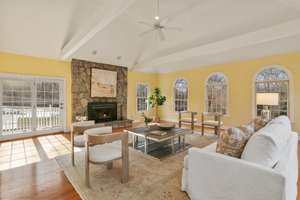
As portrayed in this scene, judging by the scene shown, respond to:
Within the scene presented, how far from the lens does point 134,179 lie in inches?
95.3

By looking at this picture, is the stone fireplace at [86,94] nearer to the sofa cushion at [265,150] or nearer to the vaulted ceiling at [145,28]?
the vaulted ceiling at [145,28]

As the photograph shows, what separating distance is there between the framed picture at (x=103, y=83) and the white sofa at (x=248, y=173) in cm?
513

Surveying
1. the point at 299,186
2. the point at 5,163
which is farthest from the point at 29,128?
the point at 299,186

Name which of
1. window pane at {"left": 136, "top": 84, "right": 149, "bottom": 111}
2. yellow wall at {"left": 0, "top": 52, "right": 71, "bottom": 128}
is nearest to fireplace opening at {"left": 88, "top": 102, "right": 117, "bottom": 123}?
yellow wall at {"left": 0, "top": 52, "right": 71, "bottom": 128}

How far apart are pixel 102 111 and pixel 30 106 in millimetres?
2366

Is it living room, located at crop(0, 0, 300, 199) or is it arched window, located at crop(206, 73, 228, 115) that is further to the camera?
arched window, located at crop(206, 73, 228, 115)

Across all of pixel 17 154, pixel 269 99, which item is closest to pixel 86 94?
pixel 17 154

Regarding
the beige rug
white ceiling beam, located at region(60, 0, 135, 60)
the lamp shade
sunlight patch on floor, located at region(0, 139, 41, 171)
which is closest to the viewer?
the beige rug

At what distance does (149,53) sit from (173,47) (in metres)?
1.23

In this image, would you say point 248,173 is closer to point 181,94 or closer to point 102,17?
point 102,17

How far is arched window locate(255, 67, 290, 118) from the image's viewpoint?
4824 mm

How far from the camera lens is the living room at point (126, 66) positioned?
2510mm

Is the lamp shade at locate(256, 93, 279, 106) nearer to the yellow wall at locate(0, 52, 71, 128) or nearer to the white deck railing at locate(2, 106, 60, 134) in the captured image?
the yellow wall at locate(0, 52, 71, 128)

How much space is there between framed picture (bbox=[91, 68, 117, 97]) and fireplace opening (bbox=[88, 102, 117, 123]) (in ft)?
1.27
